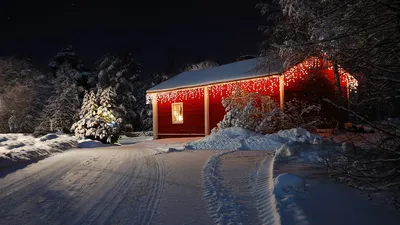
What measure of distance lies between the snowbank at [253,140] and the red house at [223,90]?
10.6ft

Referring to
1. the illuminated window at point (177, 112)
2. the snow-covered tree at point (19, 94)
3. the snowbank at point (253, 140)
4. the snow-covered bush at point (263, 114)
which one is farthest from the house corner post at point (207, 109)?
the snow-covered tree at point (19, 94)

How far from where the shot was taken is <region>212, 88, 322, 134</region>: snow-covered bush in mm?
16031

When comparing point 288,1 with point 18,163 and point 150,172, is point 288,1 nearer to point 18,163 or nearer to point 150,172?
point 150,172

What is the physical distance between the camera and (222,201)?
5430mm

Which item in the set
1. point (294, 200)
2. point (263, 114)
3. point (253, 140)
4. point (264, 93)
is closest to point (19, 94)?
point (264, 93)

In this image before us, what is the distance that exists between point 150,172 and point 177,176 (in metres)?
0.95

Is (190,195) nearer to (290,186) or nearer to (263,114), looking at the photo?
(290,186)

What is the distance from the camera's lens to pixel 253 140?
14.0 meters

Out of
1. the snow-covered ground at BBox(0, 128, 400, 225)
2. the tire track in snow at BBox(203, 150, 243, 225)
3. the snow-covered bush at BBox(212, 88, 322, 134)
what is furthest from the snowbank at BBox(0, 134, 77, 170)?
the snow-covered bush at BBox(212, 88, 322, 134)

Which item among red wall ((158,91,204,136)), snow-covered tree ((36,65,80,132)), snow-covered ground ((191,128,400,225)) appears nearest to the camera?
snow-covered ground ((191,128,400,225))

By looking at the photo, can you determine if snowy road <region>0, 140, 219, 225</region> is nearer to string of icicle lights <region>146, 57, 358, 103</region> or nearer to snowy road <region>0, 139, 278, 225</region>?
snowy road <region>0, 139, 278, 225</region>

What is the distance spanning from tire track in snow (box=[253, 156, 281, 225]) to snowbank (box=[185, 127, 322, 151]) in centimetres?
→ 542

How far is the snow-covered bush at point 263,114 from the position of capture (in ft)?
52.6

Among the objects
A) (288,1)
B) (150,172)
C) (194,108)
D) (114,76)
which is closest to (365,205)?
(150,172)
